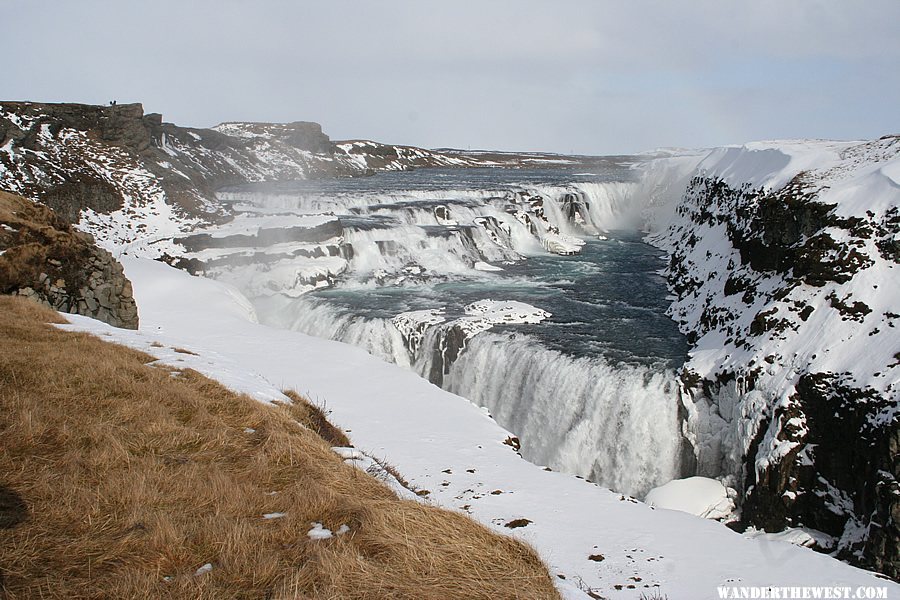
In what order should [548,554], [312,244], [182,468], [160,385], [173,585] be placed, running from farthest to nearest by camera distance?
[312,244], [160,385], [548,554], [182,468], [173,585]

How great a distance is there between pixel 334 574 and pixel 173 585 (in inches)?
38.7

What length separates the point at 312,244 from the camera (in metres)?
29.2

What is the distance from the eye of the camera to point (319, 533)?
14.4 feet

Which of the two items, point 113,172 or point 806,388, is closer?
point 806,388

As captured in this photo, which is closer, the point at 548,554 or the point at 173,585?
the point at 173,585

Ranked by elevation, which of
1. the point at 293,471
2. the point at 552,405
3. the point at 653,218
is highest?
the point at 653,218

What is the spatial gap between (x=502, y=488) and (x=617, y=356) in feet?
30.9

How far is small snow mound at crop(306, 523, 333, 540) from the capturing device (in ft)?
14.2

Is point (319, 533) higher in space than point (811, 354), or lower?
higher

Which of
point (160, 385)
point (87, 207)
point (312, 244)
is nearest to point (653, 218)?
point (312, 244)

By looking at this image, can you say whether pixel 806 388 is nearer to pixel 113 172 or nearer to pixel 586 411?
pixel 586 411

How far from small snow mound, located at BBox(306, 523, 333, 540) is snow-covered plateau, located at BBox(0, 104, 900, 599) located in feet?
6.16

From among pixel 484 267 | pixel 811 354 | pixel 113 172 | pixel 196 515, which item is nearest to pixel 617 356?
pixel 811 354

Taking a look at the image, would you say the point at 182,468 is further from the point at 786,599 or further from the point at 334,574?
the point at 786,599
